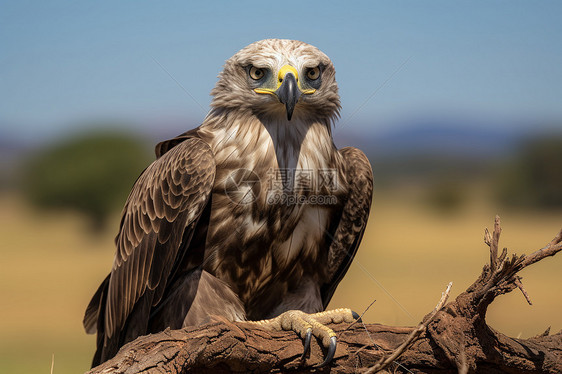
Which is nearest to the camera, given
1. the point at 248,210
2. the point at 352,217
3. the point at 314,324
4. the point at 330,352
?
the point at 330,352

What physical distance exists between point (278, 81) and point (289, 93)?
219 mm

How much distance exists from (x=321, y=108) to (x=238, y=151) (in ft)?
2.79

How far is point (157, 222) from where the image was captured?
4.77 meters

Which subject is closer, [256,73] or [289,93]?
[289,93]

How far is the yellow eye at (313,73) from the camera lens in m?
4.95

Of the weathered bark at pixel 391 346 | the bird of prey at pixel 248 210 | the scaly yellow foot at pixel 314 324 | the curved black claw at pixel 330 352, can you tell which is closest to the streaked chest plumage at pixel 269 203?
the bird of prey at pixel 248 210

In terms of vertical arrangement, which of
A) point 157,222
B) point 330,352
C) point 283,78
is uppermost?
point 283,78

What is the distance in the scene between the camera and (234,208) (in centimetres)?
473

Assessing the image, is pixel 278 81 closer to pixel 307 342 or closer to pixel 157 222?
pixel 157 222

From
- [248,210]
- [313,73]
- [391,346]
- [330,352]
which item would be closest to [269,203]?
[248,210]

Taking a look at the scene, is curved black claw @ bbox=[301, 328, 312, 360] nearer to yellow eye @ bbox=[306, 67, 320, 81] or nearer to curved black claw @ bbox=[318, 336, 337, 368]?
curved black claw @ bbox=[318, 336, 337, 368]

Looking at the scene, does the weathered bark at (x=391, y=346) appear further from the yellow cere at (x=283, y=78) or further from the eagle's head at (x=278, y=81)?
the yellow cere at (x=283, y=78)

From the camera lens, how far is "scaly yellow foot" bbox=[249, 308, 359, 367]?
4.04 meters

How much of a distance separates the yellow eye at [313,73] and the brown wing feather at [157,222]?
3.42 ft
